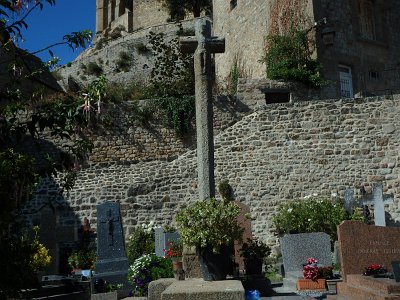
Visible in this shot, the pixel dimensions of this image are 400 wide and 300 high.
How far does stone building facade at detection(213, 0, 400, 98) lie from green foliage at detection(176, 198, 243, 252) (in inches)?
513

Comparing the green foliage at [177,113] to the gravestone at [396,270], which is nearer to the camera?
the gravestone at [396,270]

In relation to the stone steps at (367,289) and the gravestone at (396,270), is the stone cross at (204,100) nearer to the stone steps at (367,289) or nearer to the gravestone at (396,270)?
the stone steps at (367,289)

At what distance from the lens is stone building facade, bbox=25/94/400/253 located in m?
16.1

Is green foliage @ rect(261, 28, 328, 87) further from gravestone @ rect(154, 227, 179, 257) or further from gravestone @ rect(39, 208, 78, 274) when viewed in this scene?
gravestone @ rect(39, 208, 78, 274)

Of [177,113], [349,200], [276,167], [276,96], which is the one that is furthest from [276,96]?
[349,200]

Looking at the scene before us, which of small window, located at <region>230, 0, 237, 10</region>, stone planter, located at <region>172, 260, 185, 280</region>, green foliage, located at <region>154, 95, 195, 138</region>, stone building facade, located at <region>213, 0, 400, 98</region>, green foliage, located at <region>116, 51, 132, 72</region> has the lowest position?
stone planter, located at <region>172, 260, 185, 280</region>

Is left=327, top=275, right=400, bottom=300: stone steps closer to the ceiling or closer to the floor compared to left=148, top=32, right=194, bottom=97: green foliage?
closer to the floor

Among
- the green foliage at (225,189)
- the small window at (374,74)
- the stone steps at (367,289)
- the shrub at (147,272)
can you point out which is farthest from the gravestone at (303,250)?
the small window at (374,74)

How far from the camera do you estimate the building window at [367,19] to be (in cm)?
2116

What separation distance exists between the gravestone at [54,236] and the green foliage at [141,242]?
2.10m

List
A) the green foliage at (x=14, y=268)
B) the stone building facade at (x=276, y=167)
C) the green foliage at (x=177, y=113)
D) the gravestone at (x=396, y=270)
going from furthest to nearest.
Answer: the green foliage at (x=177, y=113) < the stone building facade at (x=276, y=167) < the gravestone at (x=396, y=270) < the green foliage at (x=14, y=268)

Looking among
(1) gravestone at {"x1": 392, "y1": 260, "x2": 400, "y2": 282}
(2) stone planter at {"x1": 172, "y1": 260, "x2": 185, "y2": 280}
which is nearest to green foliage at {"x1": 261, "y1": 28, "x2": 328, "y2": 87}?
(2) stone planter at {"x1": 172, "y1": 260, "x2": 185, "y2": 280}

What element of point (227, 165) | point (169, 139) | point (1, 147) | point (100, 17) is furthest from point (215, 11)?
point (100, 17)

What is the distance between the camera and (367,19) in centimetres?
2147
